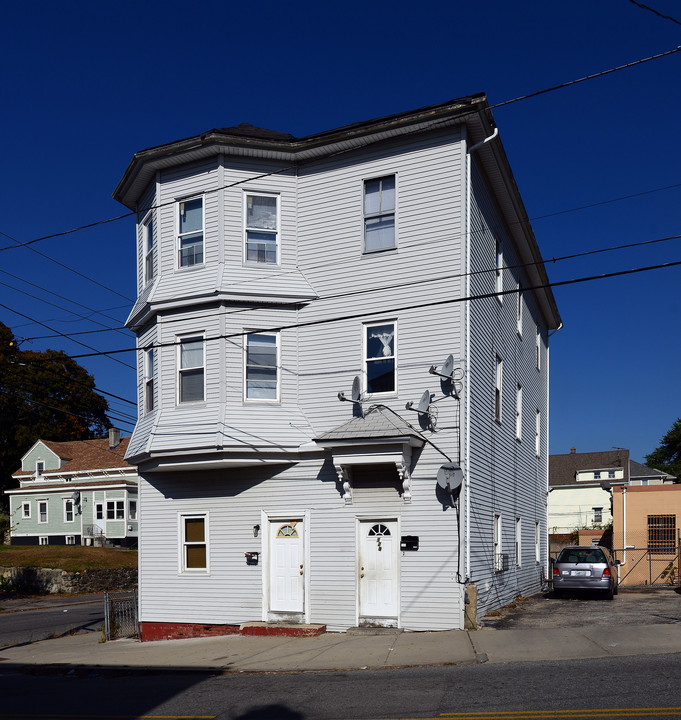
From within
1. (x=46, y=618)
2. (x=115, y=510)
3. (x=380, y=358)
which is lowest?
(x=46, y=618)

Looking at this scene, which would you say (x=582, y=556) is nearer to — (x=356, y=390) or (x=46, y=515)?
(x=356, y=390)

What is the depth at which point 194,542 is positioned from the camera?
1841cm

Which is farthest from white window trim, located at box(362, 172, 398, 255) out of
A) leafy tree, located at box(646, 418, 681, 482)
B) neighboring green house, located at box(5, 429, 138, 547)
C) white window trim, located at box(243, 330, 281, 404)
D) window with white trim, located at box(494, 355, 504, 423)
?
leafy tree, located at box(646, 418, 681, 482)

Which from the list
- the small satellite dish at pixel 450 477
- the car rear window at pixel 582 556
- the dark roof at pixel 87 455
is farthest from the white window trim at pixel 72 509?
the small satellite dish at pixel 450 477

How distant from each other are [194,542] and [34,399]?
5263 centimetres

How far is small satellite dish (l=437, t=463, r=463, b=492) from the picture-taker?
1565 cm

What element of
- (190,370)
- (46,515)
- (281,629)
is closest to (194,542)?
(281,629)

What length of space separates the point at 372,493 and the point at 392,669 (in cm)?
483

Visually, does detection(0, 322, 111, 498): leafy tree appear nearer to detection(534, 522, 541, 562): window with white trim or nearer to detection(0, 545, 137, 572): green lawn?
detection(0, 545, 137, 572): green lawn

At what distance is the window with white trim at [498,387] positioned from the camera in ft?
65.5

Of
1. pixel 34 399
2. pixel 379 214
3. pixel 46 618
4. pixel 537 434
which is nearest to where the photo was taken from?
pixel 379 214

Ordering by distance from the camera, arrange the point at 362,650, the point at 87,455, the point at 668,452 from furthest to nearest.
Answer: the point at 668,452, the point at 87,455, the point at 362,650

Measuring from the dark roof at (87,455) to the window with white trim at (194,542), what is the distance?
123 ft

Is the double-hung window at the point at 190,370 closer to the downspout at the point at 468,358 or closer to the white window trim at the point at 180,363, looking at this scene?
the white window trim at the point at 180,363
